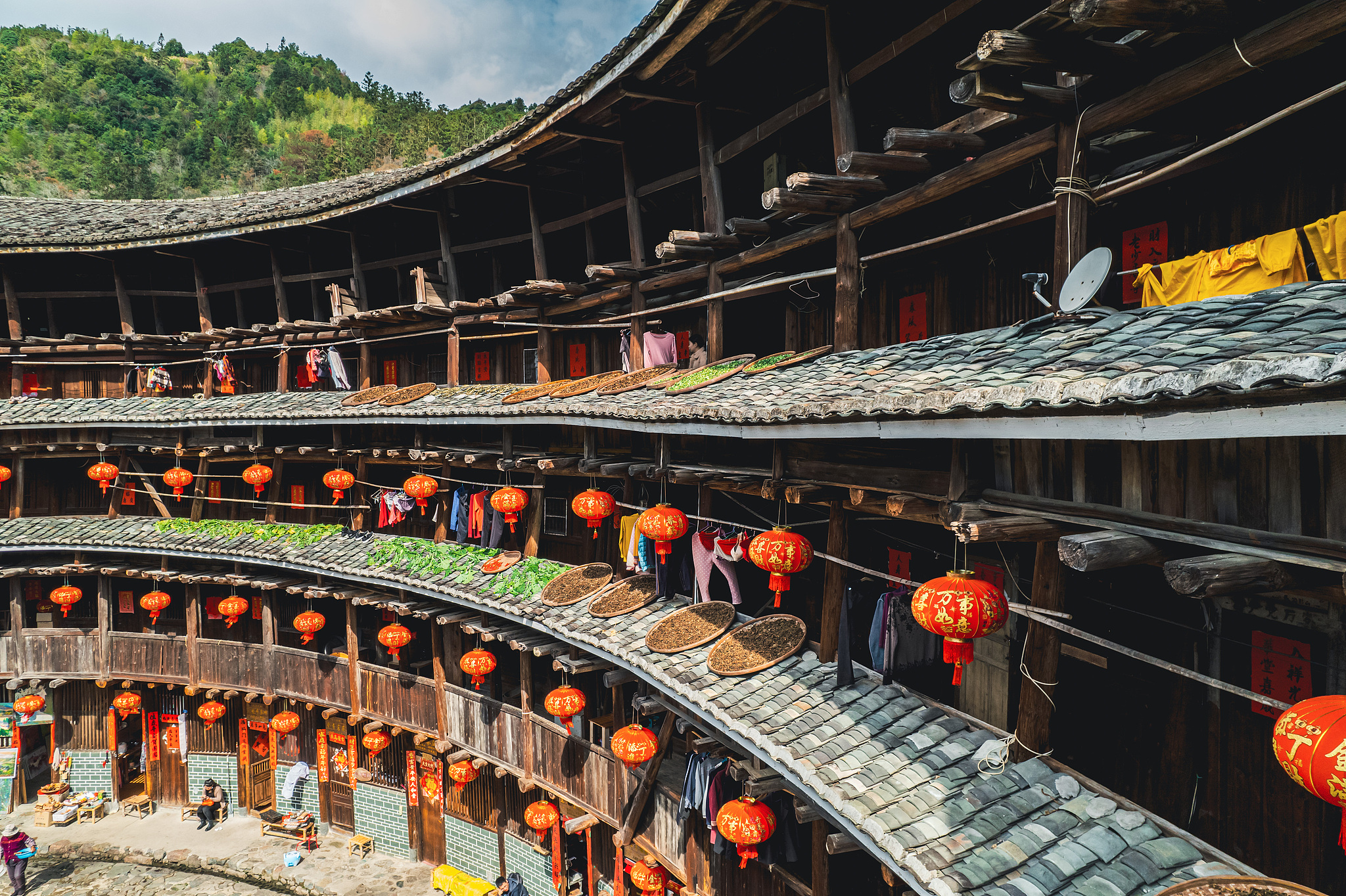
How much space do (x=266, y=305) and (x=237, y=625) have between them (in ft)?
29.5

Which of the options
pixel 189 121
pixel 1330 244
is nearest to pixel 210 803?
pixel 1330 244

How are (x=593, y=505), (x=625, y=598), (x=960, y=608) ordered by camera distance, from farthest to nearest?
(x=625, y=598) → (x=593, y=505) → (x=960, y=608)

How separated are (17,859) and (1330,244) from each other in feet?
77.6

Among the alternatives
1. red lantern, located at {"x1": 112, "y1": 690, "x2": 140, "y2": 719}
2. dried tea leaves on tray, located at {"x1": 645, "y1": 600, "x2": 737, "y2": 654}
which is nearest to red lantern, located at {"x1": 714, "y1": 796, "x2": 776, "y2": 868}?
dried tea leaves on tray, located at {"x1": 645, "y1": 600, "x2": 737, "y2": 654}

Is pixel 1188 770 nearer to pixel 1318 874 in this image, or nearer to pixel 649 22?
pixel 1318 874

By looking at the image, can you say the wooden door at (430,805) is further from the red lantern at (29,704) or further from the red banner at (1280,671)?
the red banner at (1280,671)

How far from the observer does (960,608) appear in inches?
195

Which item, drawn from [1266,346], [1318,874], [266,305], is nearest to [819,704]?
[1318,874]

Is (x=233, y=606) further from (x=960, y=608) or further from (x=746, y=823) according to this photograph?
(x=960, y=608)

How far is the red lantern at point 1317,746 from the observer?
3098 millimetres

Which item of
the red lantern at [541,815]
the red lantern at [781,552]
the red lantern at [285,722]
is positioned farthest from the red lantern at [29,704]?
the red lantern at [781,552]

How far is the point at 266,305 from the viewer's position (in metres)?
20.1

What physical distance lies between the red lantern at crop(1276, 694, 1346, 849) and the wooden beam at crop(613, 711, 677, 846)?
7670 millimetres

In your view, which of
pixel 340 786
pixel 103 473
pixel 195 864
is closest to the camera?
pixel 195 864
